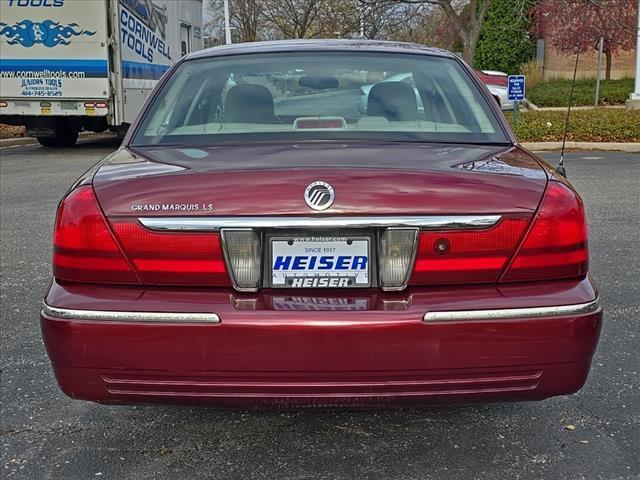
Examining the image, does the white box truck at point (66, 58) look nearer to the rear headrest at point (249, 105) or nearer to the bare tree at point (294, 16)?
the rear headrest at point (249, 105)

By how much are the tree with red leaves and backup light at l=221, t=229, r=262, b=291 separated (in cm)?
1826

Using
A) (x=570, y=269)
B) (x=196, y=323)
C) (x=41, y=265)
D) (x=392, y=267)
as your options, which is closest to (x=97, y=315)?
(x=196, y=323)

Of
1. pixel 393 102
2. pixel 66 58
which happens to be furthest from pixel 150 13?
pixel 393 102

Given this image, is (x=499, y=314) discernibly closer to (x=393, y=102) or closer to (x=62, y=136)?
(x=393, y=102)

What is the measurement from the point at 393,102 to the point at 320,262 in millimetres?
1151

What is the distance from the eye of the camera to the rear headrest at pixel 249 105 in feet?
10.3

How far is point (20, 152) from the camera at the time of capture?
14828mm

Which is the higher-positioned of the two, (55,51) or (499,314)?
(55,51)

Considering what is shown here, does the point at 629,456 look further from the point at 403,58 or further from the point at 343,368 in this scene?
the point at 403,58

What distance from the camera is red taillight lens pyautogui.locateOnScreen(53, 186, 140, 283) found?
7.78ft

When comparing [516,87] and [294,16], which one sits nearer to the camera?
[516,87]

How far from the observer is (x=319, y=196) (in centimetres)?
229

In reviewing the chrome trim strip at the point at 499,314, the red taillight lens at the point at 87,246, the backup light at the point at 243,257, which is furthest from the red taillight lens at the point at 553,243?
the red taillight lens at the point at 87,246

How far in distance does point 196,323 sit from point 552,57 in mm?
32557
